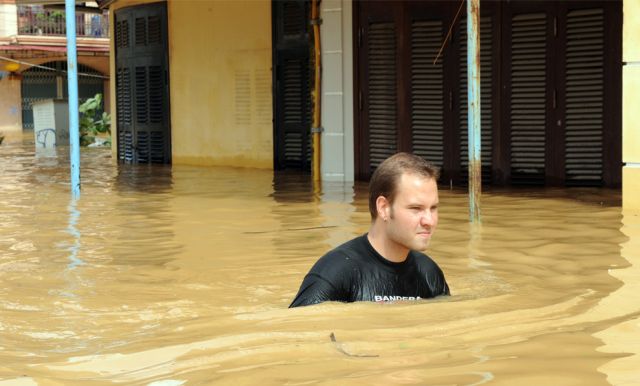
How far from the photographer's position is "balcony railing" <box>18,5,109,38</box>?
39.0 metres

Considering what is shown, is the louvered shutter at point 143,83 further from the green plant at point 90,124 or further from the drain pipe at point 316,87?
the green plant at point 90,124

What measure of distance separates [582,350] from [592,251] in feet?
10.5

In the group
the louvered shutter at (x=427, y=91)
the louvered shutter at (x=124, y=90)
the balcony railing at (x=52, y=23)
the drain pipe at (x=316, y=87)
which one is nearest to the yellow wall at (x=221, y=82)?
the louvered shutter at (x=124, y=90)

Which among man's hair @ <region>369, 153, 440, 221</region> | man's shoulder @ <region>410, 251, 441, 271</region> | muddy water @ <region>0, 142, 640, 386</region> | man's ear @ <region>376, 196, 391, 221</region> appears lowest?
muddy water @ <region>0, 142, 640, 386</region>

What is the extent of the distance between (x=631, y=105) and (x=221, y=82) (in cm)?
809

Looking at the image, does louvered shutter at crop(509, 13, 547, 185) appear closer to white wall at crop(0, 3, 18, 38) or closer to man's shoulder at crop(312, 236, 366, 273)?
man's shoulder at crop(312, 236, 366, 273)

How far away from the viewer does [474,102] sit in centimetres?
895

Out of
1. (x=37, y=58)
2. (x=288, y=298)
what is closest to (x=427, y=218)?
(x=288, y=298)

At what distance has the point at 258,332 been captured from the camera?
14.9 ft

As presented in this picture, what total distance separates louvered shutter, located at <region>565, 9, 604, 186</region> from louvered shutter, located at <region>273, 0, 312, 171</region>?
4.32 meters

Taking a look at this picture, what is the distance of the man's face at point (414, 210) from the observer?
4.35m

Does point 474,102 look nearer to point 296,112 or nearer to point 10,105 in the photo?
point 296,112

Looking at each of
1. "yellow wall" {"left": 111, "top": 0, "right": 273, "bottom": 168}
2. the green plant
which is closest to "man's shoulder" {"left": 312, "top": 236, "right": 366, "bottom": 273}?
"yellow wall" {"left": 111, "top": 0, "right": 273, "bottom": 168}

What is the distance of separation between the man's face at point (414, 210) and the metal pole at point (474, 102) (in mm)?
4488
